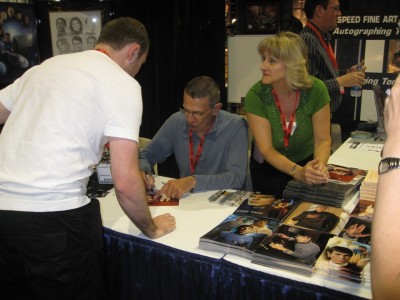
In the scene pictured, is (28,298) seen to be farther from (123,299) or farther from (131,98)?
(131,98)

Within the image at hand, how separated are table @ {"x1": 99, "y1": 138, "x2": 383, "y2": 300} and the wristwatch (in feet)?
1.92

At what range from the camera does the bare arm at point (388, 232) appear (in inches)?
26.0

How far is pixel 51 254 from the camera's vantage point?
4.32 feet

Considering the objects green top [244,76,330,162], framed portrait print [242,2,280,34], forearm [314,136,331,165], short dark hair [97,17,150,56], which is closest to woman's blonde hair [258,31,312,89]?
green top [244,76,330,162]

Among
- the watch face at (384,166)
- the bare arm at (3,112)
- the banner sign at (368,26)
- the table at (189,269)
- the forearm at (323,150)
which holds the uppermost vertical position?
the banner sign at (368,26)

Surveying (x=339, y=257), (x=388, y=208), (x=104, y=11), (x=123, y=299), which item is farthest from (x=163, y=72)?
(x=388, y=208)

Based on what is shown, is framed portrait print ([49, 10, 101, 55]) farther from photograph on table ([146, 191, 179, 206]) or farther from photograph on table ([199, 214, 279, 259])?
photograph on table ([199, 214, 279, 259])

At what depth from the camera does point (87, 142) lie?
1.31 m

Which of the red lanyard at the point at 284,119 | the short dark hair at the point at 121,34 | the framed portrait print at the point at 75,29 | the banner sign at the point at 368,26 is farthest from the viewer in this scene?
the framed portrait print at the point at 75,29

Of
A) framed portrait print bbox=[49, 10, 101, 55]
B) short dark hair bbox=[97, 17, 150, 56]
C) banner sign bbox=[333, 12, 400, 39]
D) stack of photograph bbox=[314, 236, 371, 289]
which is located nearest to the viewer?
stack of photograph bbox=[314, 236, 371, 289]

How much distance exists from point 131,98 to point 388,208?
0.86 metres

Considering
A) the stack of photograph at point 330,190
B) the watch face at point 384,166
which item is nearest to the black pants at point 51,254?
the stack of photograph at point 330,190

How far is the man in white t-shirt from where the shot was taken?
1.27 meters

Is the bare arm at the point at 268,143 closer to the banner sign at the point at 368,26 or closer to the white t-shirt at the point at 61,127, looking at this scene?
the white t-shirt at the point at 61,127
